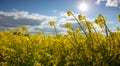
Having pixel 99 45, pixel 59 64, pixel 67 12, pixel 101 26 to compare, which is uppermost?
pixel 67 12

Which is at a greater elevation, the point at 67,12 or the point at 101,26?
the point at 67,12

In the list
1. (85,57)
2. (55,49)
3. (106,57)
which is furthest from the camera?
(55,49)

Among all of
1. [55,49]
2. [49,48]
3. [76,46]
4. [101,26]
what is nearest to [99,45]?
[101,26]

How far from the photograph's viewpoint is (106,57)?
5547mm

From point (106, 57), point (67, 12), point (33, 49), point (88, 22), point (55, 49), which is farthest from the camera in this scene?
point (33, 49)

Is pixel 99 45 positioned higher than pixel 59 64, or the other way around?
pixel 99 45

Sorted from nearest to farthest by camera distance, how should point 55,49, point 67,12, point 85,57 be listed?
point 85,57
point 67,12
point 55,49

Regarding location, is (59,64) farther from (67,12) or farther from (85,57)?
(67,12)

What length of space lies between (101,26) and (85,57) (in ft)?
2.64

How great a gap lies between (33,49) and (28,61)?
1.23m

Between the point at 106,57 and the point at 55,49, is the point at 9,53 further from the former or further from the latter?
the point at 106,57

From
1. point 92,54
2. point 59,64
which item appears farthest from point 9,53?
point 92,54

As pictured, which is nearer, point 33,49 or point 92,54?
point 92,54

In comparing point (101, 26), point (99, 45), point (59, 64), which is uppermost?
point (101, 26)
